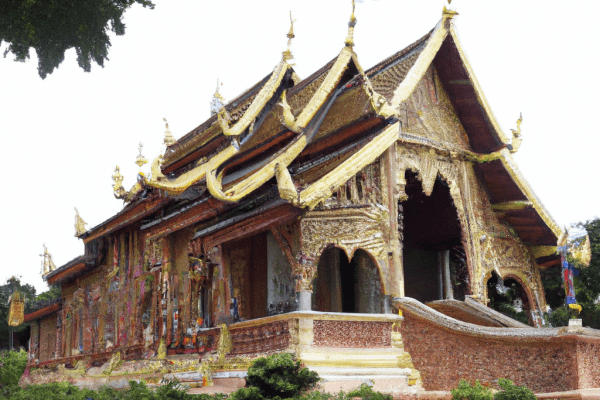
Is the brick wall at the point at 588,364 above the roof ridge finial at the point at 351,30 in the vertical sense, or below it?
below

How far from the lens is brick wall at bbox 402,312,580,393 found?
879 centimetres

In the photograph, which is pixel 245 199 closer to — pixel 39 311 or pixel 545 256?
pixel 545 256

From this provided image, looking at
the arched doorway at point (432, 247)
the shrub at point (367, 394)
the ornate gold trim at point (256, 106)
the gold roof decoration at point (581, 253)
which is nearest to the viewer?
the shrub at point (367, 394)

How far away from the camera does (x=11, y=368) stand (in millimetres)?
9023

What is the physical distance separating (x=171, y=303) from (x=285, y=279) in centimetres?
265

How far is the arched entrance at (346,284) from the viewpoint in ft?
33.6

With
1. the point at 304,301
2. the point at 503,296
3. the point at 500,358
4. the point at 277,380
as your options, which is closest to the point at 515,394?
the point at 500,358

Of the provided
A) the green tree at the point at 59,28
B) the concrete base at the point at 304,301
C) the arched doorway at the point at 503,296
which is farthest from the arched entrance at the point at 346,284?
the green tree at the point at 59,28

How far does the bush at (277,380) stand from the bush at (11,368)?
318cm

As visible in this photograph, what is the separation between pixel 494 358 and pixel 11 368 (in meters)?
6.34

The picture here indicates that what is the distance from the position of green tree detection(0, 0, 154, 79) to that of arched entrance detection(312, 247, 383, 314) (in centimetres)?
489

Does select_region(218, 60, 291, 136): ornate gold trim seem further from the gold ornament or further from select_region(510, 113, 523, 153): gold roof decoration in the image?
the gold ornament

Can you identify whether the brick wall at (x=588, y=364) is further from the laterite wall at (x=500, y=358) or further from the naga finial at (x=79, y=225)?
the naga finial at (x=79, y=225)

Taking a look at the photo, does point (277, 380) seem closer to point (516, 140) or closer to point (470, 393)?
point (470, 393)
